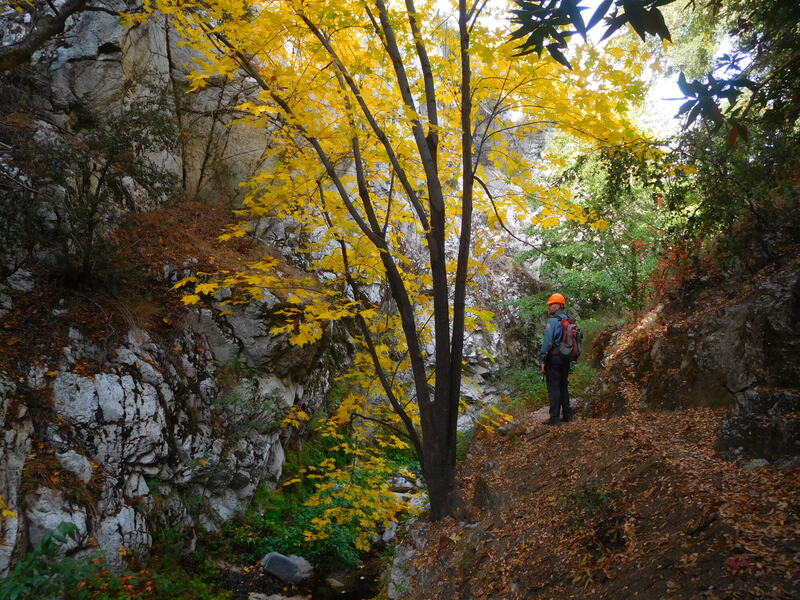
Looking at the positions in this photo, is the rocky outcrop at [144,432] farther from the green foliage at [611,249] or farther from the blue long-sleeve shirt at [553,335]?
the green foliage at [611,249]

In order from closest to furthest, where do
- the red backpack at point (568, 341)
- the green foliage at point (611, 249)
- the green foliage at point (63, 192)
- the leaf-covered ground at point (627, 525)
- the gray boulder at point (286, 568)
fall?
the leaf-covered ground at point (627, 525)
the green foliage at point (63, 192)
the red backpack at point (568, 341)
the gray boulder at point (286, 568)
the green foliage at point (611, 249)

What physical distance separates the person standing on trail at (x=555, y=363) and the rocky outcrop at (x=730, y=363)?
52cm

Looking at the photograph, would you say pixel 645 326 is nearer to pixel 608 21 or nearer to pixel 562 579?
pixel 562 579

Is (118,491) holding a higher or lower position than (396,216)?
lower

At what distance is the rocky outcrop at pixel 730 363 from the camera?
334cm

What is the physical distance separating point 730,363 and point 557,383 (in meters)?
2.08

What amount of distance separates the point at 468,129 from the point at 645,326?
4295mm

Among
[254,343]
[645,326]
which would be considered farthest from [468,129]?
[254,343]

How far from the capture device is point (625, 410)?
5855mm

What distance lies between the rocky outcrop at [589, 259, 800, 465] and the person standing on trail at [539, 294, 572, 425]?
52 cm

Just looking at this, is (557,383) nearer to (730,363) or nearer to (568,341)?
(568,341)

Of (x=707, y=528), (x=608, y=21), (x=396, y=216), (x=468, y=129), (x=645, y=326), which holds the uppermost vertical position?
(x=468, y=129)

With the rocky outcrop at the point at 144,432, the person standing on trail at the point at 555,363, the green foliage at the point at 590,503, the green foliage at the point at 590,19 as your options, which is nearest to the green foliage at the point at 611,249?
the person standing on trail at the point at 555,363

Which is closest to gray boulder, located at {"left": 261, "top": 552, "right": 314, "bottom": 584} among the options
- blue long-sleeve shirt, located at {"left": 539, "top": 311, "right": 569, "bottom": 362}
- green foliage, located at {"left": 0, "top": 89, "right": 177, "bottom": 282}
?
blue long-sleeve shirt, located at {"left": 539, "top": 311, "right": 569, "bottom": 362}
